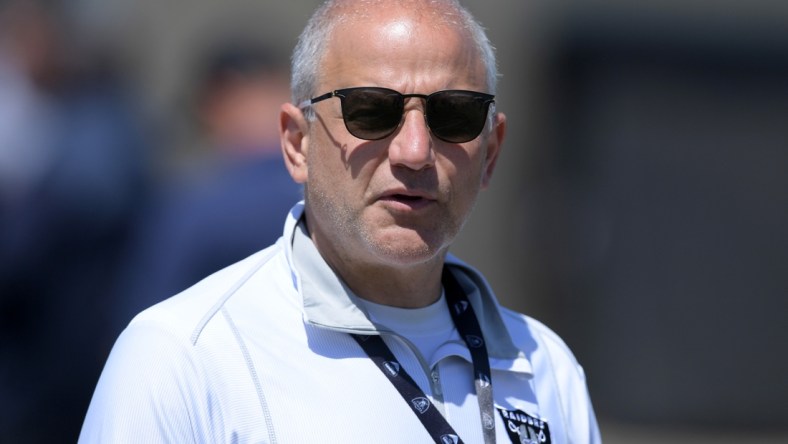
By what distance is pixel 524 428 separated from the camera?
2350mm

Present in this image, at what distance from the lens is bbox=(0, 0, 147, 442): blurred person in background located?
4.41 m

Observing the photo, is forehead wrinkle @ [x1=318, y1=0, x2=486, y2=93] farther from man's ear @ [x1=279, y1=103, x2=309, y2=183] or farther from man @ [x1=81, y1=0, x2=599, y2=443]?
man's ear @ [x1=279, y1=103, x2=309, y2=183]

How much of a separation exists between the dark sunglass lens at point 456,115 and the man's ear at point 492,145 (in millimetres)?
168

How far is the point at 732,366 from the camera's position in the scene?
240 inches

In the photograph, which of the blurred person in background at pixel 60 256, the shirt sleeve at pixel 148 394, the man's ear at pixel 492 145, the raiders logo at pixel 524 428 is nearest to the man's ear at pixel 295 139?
the man's ear at pixel 492 145

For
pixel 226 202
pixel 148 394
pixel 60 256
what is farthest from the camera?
pixel 60 256

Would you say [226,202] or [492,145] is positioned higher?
[492,145]

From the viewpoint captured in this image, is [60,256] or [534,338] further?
[60,256]

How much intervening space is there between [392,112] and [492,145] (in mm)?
402

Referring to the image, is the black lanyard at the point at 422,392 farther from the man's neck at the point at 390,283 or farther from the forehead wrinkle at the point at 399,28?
the forehead wrinkle at the point at 399,28

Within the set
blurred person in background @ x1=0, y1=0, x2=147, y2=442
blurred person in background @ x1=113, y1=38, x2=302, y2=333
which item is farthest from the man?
blurred person in background @ x1=0, y1=0, x2=147, y2=442

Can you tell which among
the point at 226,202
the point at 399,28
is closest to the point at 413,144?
the point at 399,28

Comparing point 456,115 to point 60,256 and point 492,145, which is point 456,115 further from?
point 60,256

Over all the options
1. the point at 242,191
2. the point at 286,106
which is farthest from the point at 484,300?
the point at 242,191
